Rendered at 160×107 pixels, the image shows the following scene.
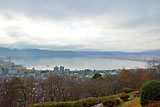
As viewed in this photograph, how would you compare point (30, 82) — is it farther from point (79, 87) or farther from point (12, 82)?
point (79, 87)

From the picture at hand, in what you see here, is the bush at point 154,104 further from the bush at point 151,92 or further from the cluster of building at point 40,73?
the cluster of building at point 40,73

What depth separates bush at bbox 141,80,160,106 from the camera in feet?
10.5

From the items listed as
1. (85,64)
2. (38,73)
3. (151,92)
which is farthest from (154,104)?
(85,64)

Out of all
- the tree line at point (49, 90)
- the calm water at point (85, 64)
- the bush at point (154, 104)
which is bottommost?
the calm water at point (85, 64)

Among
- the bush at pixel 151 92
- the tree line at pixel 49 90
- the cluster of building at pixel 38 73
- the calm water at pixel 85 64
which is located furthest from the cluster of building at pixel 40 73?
the bush at pixel 151 92

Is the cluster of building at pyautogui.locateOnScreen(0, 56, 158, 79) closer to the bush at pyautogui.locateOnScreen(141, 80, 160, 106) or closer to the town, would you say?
the town

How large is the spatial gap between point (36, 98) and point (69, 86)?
412 centimetres

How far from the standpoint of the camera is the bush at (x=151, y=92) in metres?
3.21

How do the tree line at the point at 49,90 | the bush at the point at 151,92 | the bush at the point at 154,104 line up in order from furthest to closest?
1. the tree line at the point at 49,90
2. the bush at the point at 151,92
3. the bush at the point at 154,104

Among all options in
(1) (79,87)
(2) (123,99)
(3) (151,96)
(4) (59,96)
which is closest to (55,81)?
(4) (59,96)

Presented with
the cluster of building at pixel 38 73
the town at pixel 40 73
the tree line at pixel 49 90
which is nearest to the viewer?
the tree line at pixel 49 90

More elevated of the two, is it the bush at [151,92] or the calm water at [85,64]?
the bush at [151,92]

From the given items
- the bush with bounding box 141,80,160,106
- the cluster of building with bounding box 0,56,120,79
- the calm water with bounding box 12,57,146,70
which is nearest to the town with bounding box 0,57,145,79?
the cluster of building with bounding box 0,56,120,79

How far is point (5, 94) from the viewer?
10.9m
